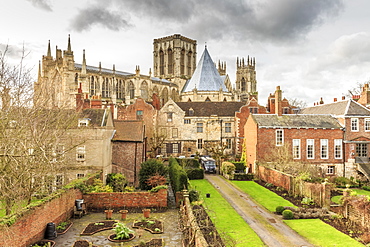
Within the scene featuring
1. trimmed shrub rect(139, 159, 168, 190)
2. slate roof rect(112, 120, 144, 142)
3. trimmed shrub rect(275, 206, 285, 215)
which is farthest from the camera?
slate roof rect(112, 120, 144, 142)

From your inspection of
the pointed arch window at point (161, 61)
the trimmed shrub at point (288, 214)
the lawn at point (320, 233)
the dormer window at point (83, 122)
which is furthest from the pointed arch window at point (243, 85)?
the lawn at point (320, 233)

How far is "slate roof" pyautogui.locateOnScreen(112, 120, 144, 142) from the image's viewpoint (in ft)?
98.0

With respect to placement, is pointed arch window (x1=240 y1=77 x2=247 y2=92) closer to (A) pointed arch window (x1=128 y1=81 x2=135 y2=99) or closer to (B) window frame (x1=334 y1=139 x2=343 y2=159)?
(A) pointed arch window (x1=128 y1=81 x2=135 y2=99)

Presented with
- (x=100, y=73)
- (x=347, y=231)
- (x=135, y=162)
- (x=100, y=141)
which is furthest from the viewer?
(x=100, y=73)

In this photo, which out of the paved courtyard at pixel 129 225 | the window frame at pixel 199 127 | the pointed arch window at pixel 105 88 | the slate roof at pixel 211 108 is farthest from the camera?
the pointed arch window at pixel 105 88

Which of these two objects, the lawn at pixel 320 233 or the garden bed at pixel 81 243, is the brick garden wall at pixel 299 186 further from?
the garden bed at pixel 81 243

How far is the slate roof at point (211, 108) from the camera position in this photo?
4684cm

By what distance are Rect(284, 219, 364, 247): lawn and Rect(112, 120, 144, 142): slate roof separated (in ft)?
54.4

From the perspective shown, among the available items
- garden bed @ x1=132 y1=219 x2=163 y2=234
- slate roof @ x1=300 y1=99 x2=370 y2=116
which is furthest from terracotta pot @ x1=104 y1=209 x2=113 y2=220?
slate roof @ x1=300 y1=99 x2=370 y2=116

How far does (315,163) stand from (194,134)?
18.2 m

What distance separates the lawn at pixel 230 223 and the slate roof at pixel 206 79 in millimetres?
45967

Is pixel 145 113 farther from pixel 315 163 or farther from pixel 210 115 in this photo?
pixel 315 163

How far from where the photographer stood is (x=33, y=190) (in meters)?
15.0

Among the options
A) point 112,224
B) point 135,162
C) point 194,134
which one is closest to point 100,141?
point 135,162
